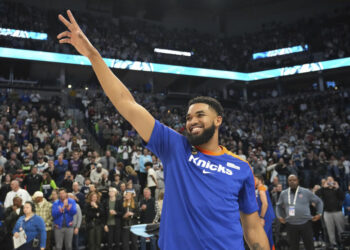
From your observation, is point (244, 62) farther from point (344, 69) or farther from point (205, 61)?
point (344, 69)

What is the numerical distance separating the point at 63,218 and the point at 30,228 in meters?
1.39

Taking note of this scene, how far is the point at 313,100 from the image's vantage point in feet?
80.2

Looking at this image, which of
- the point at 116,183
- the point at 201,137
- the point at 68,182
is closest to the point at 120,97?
the point at 201,137

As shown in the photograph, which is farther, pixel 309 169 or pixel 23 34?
pixel 23 34

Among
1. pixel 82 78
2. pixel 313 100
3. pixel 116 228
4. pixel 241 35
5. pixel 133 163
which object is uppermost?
pixel 241 35

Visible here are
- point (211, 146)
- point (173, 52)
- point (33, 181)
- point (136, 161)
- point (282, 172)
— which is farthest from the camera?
point (173, 52)

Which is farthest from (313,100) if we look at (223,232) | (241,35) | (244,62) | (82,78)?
(223,232)

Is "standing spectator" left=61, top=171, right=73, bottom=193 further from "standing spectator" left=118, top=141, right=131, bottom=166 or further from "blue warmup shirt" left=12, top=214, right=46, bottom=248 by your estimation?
"standing spectator" left=118, top=141, right=131, bottom=166

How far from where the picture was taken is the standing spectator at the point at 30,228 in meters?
7.37

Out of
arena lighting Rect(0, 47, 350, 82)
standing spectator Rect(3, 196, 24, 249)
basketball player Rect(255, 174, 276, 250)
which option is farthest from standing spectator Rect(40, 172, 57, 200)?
arena lighting Rect(0, 47, 350, 82)

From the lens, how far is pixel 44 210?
880cm

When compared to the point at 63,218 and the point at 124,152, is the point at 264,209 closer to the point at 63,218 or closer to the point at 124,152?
the point at 63,218

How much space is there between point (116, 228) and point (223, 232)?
7736 millimetres

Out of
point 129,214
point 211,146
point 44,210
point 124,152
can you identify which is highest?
point 211,146
